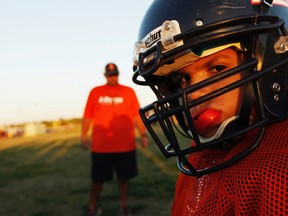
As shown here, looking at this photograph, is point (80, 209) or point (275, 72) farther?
point (80, 209)

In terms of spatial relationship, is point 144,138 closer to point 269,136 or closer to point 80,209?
point 80,209

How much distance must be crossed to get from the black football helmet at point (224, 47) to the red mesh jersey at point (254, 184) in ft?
0.13

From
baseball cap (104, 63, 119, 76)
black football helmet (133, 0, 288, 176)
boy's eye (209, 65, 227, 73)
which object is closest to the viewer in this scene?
black football helmet (133, 0, 288, 176)

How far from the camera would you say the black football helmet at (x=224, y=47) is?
3.99ft

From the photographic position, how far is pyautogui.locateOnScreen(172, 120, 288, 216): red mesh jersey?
103 centimetres

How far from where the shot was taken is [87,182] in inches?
301

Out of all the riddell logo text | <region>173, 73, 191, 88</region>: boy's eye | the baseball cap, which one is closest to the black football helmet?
the riddell logo text

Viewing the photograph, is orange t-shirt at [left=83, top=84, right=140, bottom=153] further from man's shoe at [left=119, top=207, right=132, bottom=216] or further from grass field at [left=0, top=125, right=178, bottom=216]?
grass field at [left=0, top=125, right=178, bottom=216]

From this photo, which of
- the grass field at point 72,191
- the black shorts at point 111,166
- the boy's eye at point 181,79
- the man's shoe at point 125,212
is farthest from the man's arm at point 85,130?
the boy's eye at point 181,79

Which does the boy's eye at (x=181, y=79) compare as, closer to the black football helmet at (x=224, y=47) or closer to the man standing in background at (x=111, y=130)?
the black football helmet at (x=224, y=47)

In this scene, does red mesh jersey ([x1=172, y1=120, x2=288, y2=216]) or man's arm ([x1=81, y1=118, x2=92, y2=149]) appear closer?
red mesh jersey ([x1=172, y1=120, x2=288, y2=216])

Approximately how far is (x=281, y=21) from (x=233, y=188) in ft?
1.94

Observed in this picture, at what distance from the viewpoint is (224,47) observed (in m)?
1.40

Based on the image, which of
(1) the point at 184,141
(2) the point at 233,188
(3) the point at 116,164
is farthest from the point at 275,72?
(3) the point at 116,164
